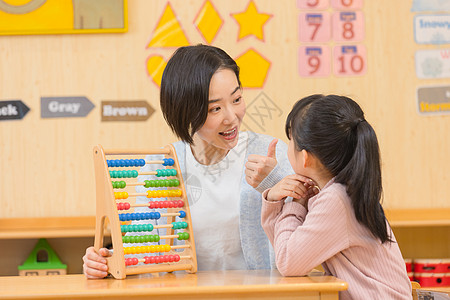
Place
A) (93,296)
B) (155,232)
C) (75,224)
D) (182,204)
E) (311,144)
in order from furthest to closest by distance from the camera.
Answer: (75,224) < (155,232) < (182,204) < (311,144) < (93,296)

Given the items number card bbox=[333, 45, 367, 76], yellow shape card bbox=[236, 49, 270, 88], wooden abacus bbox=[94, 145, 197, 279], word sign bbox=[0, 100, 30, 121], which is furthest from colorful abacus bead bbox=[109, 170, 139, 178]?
number card bbox=[333, 45, 367, 76]

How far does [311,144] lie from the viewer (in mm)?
1570

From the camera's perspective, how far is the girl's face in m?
1.80

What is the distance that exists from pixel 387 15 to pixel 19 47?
2.39 metres

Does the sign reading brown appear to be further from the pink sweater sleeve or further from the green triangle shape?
the pink sweater sleeve

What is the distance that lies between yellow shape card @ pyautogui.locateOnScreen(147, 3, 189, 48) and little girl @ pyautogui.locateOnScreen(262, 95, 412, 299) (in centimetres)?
223

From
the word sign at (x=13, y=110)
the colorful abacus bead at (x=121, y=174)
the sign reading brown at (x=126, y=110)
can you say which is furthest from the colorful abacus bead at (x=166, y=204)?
the word sign at (x=13, y=110)

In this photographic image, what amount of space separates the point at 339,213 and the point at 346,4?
2.59 metres

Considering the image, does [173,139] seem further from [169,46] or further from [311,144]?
[311,144]

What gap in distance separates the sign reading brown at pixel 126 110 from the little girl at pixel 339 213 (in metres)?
2.23

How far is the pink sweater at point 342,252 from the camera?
145cm

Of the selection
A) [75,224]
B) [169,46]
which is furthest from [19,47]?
[75,224]

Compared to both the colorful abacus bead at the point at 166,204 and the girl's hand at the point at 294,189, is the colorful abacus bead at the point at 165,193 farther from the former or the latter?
the girl's hand at the point at 294,189

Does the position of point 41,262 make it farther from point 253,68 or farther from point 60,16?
point 253,68
